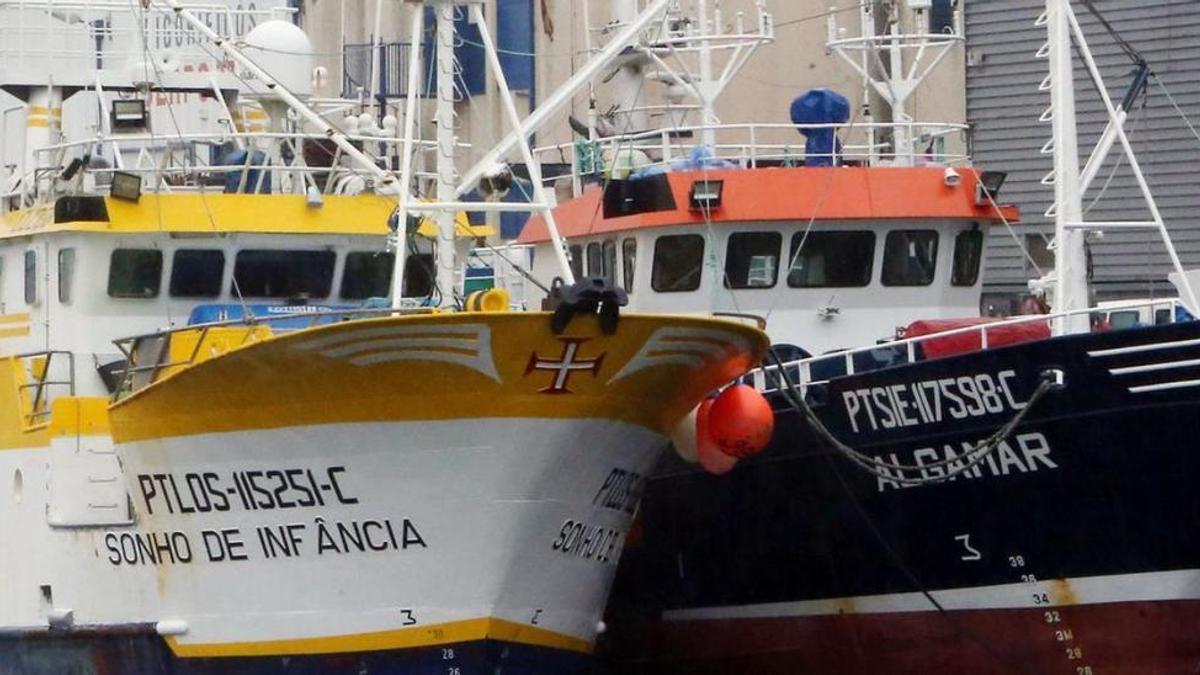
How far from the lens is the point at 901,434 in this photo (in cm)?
1588

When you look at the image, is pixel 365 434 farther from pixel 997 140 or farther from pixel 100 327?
pixel 997 140

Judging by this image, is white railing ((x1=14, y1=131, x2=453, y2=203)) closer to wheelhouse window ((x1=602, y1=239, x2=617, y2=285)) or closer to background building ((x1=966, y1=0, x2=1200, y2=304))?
wheelhouse window ((x1=602, y1=239, x2=617, y2=285))

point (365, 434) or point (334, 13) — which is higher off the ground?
point (334, 13)

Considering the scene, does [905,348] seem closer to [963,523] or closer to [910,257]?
[963,523]

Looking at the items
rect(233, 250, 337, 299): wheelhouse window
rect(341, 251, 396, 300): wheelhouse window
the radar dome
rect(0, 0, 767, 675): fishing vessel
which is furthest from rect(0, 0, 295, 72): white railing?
rect(341, 251, 396, 300): wheelhouse window

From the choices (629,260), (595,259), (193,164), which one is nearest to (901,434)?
(629,260)

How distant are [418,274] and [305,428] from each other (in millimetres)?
3801

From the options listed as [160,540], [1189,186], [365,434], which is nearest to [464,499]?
[365,434]

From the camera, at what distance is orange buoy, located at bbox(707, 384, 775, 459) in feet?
47.8

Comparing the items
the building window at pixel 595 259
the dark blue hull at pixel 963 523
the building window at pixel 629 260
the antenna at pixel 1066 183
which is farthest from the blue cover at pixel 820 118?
the antenna at pixel 1066 183

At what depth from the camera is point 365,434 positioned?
45.6ft

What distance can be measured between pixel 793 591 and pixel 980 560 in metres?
1.74

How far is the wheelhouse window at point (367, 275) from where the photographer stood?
684 inches

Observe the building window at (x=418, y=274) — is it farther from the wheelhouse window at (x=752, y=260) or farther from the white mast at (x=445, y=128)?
the white mast at (x=445, y=128)
